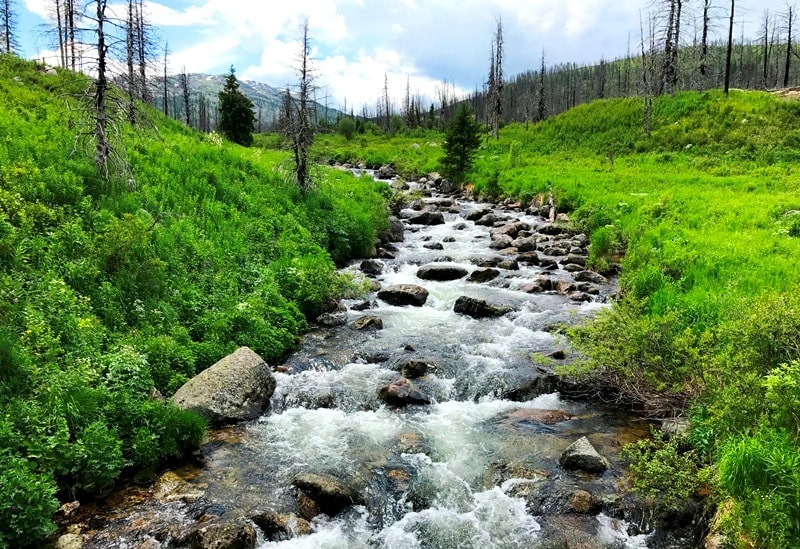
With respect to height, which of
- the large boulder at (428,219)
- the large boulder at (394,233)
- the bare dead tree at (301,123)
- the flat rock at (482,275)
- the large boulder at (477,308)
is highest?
the bare dead tree at (301,123)

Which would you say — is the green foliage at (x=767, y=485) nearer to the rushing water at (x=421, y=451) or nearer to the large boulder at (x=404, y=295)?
the rushing water at (x=421, y=451)

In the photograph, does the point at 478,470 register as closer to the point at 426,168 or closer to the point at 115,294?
the point at 115,294

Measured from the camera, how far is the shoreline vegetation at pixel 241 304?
6.72 metres

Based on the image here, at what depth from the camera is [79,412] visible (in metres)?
7.86

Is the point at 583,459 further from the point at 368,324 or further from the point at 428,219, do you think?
the point at 428,219

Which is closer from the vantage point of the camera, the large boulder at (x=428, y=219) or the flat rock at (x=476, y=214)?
the large boulder at (x=428, y=219)

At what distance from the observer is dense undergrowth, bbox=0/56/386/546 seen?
7414 millimetres

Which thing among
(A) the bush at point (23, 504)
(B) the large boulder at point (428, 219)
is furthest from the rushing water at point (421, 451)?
(B) the large boulder at point (428, 219)

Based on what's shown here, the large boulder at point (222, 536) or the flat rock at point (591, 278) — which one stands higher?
the flat rock at point (591, 278)

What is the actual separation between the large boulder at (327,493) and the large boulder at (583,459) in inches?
143

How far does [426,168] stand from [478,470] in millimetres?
44058

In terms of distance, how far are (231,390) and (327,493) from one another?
11.5ft

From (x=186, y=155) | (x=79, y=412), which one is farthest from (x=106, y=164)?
(x=79, y=412)

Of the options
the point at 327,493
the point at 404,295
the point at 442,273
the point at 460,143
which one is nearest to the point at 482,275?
the point at 442,273
